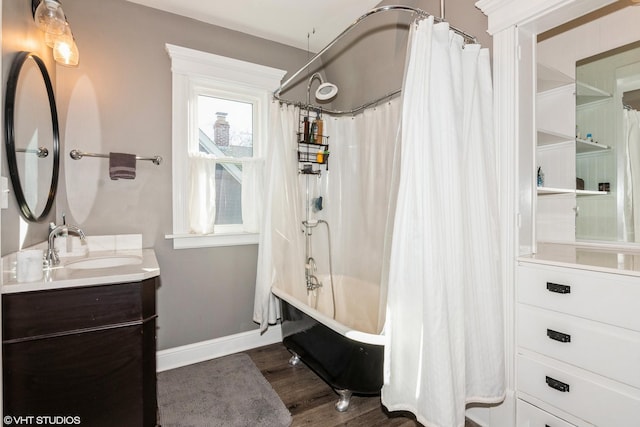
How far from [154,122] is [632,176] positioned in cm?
305

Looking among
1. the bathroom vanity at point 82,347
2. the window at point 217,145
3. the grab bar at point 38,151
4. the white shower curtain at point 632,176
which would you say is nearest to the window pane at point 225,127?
the window at point 217,145

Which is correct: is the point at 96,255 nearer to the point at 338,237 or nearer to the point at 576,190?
the point at 338,237

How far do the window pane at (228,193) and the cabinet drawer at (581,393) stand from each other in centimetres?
219

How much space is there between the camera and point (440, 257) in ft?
4.34

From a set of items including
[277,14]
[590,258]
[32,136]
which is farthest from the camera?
[277,14]

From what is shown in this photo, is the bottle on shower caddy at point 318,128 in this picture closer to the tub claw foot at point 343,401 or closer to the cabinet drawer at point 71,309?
the cabinet drawer at point 71,309

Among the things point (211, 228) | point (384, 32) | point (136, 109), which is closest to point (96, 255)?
point (211, 228)

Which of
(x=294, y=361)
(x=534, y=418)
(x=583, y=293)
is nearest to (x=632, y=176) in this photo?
(x=583, y=293)

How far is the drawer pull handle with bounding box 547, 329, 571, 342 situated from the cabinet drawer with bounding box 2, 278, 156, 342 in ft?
5.97

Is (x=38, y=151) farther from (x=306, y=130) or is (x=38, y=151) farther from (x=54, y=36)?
(x=306, y=130)

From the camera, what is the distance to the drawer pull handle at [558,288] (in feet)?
4.25

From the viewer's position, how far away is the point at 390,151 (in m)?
2.35

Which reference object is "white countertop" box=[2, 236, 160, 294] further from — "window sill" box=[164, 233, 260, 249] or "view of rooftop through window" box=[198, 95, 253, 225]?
"view of rooftop through window" box=[198, 95, 253, 225]

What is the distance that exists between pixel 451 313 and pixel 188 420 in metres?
1.58
